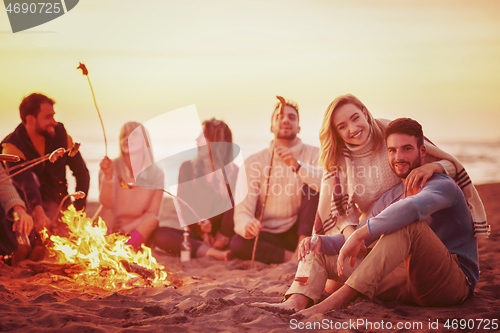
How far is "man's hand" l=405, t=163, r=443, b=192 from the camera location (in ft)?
7.82

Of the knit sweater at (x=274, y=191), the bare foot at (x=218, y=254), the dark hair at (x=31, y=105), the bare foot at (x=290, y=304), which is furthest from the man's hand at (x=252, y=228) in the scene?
the dark hair at (x=31, y=105)

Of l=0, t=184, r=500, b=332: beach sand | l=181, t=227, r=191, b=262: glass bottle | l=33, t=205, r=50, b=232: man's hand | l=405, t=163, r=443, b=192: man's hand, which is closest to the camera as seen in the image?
l=0, t=184, r=500, b=332: beach sand

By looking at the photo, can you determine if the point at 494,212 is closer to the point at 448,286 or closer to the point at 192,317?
the point at 448,286

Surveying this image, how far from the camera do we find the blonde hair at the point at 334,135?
2900 mm

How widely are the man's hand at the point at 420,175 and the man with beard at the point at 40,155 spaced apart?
302cm

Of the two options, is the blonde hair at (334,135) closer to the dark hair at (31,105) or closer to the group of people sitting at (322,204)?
the group of people sitting at (322,204)

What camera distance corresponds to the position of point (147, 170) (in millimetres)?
4676

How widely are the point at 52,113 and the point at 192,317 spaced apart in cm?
Answer: 265

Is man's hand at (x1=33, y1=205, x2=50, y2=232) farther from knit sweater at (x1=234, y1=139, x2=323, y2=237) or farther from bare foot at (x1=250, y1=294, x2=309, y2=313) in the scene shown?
bare foot at (x1=250, y1=294, x2=309, y2=313)

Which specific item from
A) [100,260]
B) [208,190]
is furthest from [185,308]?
[208,190]

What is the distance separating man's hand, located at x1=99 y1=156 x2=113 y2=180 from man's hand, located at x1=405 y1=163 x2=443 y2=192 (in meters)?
2.70

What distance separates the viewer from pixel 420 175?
239 cm

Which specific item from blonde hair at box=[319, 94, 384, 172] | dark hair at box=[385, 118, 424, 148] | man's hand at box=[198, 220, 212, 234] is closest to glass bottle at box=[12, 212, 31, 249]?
man's hand at box=[198, 220, 212, 234]

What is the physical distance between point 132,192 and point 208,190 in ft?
2.45
